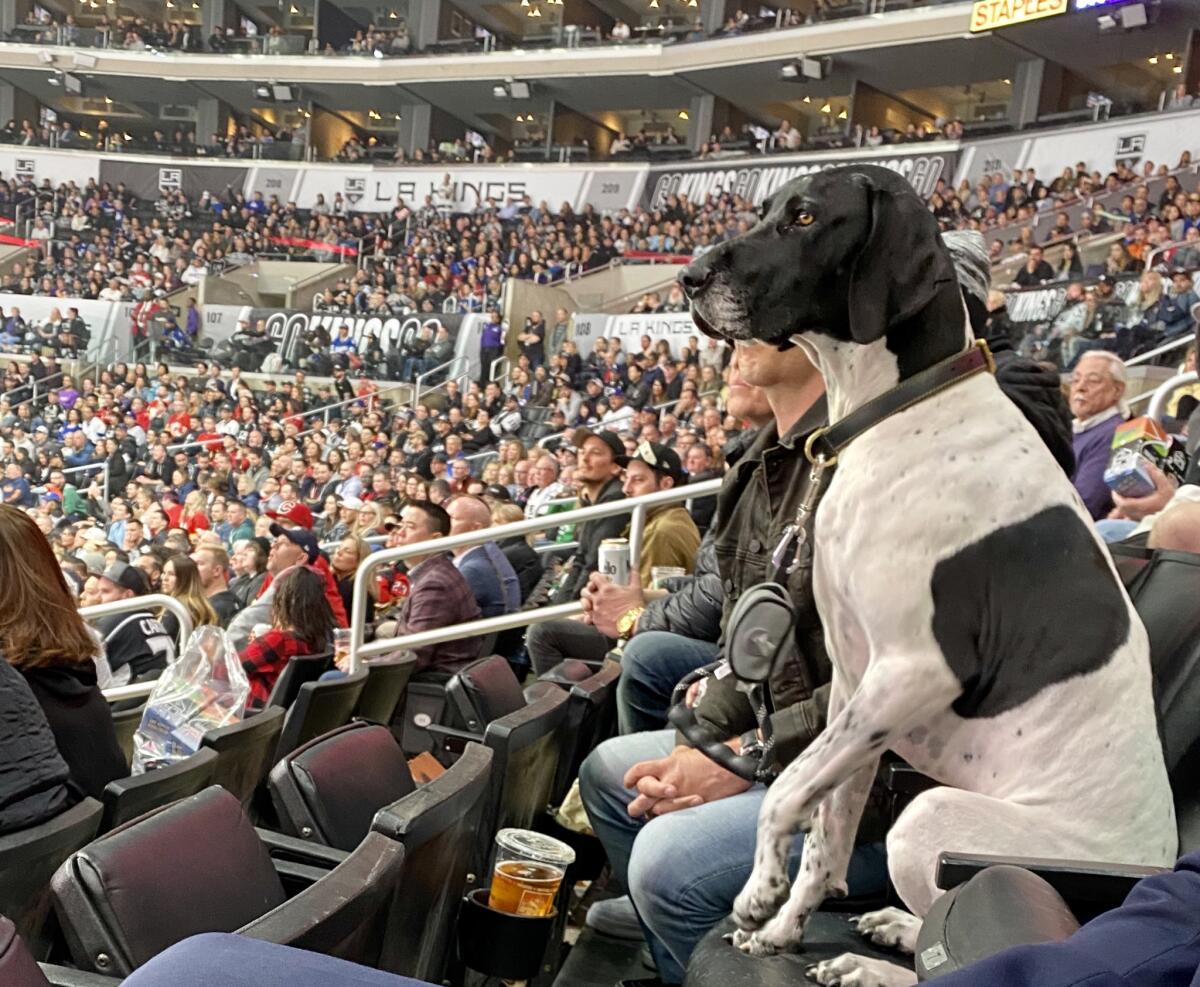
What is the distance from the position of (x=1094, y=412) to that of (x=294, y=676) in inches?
116

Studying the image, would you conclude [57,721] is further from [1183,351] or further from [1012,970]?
[1183,351]

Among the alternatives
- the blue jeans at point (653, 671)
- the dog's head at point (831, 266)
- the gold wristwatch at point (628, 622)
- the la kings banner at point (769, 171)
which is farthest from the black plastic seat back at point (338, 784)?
the la kings banner at point (769, 171)

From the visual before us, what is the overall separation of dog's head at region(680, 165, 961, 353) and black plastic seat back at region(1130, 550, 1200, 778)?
0.50 metres

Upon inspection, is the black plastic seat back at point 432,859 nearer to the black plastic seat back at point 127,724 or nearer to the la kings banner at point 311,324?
the black plastic seat back at point 127,724

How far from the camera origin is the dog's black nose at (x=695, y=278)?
1.69 m

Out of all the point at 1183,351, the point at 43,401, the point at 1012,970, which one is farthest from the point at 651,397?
the point at 1012,970

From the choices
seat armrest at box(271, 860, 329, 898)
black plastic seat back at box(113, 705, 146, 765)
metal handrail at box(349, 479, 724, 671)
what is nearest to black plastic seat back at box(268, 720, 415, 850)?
seat armrest at box(271, 860, 329, 898)

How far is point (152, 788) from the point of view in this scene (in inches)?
88.8

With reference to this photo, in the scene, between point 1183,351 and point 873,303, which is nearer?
point 873,303

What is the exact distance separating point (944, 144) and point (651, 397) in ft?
26.2

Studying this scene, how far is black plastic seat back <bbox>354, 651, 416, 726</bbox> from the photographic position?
376 centimetres

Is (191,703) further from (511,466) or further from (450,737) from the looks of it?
(511,466)

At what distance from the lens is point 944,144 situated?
1938cm

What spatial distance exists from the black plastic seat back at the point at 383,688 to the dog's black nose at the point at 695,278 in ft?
7.17
